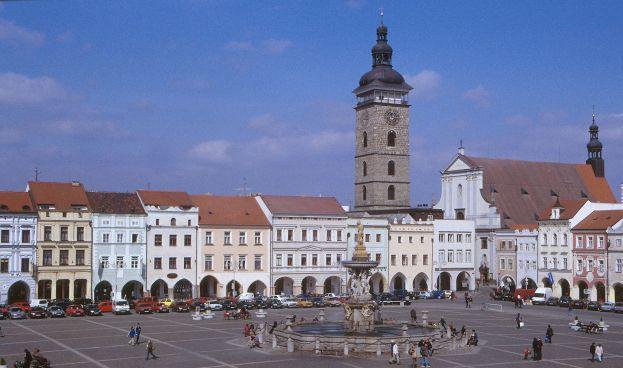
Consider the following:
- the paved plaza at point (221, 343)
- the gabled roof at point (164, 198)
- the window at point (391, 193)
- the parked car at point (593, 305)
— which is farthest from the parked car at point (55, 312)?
the window at point (391, 193)

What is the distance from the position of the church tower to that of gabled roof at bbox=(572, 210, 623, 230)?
32.9 m

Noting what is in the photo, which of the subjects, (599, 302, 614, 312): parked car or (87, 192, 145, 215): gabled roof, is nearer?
(599, 302, 614, 312): parked car

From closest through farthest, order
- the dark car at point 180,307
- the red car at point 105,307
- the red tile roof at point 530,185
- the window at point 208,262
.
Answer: the red car at point 105,307
the dark car at point 180,307
the window at point 208,262
the red tile roof at point 530,185

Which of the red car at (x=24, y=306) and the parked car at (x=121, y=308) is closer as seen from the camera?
the red car at (x=24, y=306)

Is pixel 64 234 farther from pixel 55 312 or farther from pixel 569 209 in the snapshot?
pixel 569 209

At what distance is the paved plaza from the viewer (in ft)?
114

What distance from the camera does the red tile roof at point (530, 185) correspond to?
307 feet

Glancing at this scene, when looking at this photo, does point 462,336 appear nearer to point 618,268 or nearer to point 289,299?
point 289,299

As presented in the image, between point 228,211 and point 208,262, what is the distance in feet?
A: 17.6

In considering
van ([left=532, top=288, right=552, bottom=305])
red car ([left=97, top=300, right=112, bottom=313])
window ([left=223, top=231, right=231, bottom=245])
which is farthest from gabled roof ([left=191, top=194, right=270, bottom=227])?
van ([left=532, top=288, right=552, bottom=305])

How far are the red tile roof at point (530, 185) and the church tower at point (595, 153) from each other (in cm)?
209

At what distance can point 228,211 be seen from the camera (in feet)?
245

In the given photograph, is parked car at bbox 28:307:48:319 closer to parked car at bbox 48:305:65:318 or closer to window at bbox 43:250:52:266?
parked car at bbox 48:305:65:318

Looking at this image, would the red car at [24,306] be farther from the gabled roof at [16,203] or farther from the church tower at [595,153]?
the church tower at [595,153]
